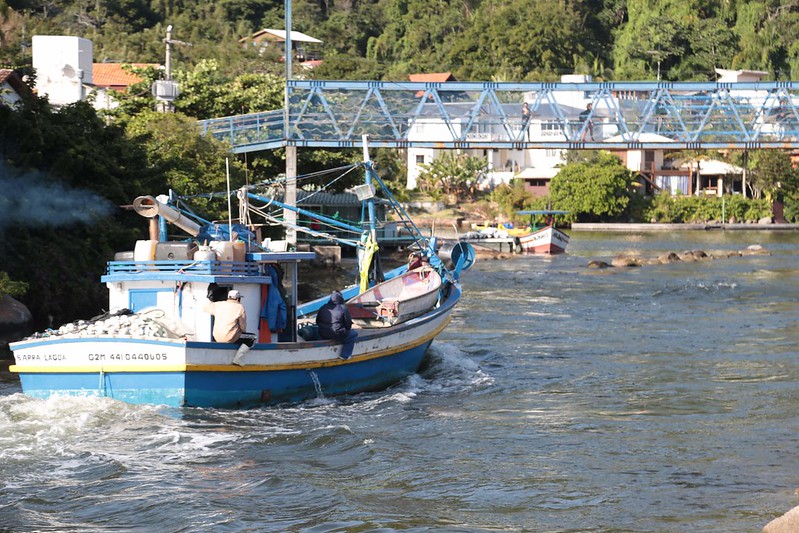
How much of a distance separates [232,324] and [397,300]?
6.08 meters

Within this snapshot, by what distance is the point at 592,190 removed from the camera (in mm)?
80750

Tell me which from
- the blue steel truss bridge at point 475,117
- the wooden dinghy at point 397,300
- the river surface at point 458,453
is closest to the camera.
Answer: the river surface at point 458,453

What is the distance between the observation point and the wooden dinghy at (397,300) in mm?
22984

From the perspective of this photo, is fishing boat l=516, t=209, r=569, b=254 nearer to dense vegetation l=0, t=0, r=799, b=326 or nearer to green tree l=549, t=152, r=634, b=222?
dense vegetation l=0, t=0, r=799, b=326

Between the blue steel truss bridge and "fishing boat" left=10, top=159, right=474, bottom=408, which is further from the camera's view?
the blue steel truss bridge

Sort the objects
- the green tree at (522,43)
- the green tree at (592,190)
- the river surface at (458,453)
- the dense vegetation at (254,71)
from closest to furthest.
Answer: the river surface at (458,453), the dense vegetation at (254,71), the green tree at (592,190), the green tree at (522,43)

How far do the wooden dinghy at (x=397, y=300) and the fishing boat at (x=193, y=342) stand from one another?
4.93ft

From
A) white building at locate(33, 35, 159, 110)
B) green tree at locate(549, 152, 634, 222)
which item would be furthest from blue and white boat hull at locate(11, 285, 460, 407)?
green tree at locate(549, 152, 634, 222)

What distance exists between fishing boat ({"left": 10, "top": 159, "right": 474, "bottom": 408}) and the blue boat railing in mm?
15

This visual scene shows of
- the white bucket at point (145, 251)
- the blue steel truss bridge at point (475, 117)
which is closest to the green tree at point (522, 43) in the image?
the blue steel truss bridge at point (475, 117)

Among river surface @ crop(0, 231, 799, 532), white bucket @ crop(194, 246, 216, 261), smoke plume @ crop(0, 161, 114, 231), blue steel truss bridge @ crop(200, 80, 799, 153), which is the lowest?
river surface @ crop(0, 231, 799, 532)

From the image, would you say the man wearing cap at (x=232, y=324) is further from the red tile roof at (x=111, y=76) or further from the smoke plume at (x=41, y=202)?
the red tile roof at (x=111, y=76)

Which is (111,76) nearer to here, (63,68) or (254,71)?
(254,71)

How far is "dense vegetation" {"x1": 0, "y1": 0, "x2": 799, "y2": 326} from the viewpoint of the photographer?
26422 mm
